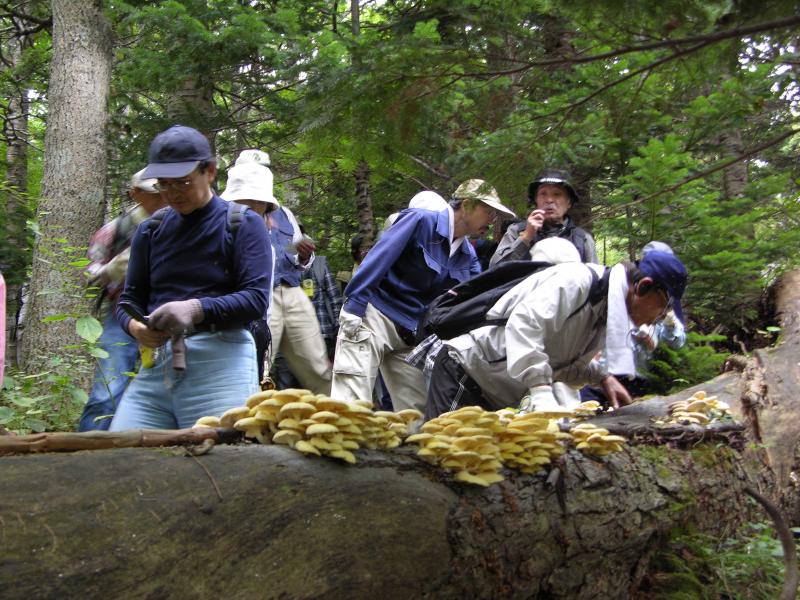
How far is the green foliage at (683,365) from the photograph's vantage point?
675 centimetres

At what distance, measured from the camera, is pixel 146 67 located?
817 cm

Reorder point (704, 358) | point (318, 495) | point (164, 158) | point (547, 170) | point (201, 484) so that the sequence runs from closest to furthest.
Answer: point (201, 484) < point (318, 495) < point (164, 158) < point (547, 170) < point (704, 358)

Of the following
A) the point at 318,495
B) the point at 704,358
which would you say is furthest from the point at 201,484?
the point at 704,358

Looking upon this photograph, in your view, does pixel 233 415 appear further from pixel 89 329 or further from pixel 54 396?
pixel 54 396

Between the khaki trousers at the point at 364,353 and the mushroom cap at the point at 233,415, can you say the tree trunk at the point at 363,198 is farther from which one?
the mushroom cap at the point at 233,415

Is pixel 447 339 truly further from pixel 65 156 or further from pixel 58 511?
Result: pixel 65 156

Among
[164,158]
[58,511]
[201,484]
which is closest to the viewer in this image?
[58,511]

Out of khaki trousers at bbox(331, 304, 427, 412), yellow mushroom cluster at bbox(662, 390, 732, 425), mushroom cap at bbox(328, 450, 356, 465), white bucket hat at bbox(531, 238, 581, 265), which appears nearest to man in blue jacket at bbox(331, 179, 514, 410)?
khaki trousers at bbox(331, 304, 427, 412)

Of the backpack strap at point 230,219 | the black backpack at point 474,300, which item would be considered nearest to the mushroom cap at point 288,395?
the backpack strap at point 230,219

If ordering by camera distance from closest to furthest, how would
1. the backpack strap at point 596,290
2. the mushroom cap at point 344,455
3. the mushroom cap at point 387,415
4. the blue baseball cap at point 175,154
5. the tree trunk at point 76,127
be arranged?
the mushroom cap at point 344,455 < the mushroom cap at point 387,415 < the blue baseball cap at point 175,154 < the backpack strap at point 596,290 < the tree trunk at point 76,127

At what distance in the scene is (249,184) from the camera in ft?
18.6

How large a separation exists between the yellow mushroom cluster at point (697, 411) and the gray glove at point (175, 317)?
296 centimetres

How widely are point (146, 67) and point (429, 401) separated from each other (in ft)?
18.8

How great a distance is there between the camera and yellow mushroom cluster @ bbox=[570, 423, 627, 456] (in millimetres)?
3543
